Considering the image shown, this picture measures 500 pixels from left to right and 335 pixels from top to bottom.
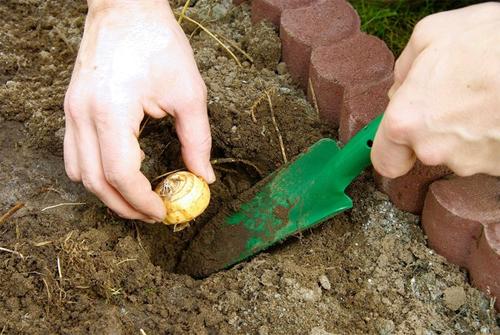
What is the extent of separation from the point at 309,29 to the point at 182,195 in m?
0.77

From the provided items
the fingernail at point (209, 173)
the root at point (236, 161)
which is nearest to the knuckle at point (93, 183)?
the fingernail at point (209, 173)

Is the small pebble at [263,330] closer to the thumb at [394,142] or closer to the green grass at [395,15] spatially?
the thumb at [394,142]

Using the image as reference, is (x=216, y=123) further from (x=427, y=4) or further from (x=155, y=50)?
(x=427, y=4)

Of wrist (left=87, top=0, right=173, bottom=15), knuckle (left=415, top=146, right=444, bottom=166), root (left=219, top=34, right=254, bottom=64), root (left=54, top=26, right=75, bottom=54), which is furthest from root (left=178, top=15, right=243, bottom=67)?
knuckle (left=415, top=146, right=444, bottom=166)

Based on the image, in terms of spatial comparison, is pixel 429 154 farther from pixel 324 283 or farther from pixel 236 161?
pixel 236 161

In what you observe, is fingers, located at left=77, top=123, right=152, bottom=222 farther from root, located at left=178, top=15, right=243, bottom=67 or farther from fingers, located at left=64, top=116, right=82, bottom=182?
root, located at left=178, top=15, right=243, bottom=67

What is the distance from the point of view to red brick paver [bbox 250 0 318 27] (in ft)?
7.98

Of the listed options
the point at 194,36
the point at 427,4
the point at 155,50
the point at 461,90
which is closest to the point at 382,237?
the point at 461,90

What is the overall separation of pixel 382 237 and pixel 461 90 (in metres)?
0.59

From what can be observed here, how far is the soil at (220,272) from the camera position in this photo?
182 centimetres

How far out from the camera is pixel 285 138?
2.21m

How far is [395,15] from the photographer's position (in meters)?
2.85

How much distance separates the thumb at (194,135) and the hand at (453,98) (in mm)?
447

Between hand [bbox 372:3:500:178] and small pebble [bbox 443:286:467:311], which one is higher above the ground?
hand [bbox 372:3:500:178]
